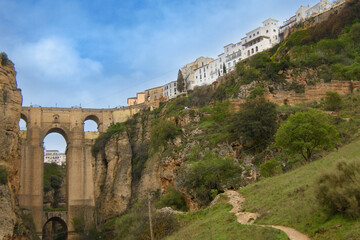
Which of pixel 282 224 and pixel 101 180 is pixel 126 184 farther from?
pixel 282 224

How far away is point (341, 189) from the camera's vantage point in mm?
13578

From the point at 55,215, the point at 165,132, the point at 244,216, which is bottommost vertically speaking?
the point at 55,215

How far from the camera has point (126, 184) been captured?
50.2 m

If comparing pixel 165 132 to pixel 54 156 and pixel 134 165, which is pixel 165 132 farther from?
pixel 54 156

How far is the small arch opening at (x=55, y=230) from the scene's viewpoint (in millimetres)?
49469

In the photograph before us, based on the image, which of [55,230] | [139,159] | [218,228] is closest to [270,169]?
[218,228]

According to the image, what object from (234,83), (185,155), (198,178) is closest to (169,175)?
(185,155)

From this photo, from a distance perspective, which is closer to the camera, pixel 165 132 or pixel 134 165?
pixel 165 132

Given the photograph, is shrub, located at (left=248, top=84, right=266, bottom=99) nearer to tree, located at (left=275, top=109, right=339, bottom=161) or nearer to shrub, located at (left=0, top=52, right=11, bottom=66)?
tree, located at (left=275, top=109, right=339, bottom=161)

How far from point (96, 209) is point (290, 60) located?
2723cm

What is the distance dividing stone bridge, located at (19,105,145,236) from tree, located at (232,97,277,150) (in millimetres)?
22767

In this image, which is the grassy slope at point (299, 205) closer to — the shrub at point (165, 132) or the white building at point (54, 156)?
the shrub at point (165, 132)

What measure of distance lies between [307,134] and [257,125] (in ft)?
23.8

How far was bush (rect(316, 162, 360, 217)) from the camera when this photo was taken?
13219mm
